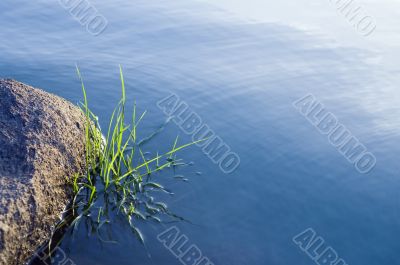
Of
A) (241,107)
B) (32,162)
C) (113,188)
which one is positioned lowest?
(32,162)

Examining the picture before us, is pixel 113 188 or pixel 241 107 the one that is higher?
pixel 241 107

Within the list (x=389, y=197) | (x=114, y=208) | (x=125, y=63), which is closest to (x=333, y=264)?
(x=389, y=197)

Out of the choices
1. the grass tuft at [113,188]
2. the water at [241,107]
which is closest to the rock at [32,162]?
the grass tuft at [113,188]

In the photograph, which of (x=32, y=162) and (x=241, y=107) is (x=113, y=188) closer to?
(x=32, y=162)

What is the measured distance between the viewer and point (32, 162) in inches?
165

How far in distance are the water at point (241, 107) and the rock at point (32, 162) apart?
363 mm

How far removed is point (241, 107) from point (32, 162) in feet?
Answer: 8.97

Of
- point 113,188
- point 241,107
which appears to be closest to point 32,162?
point 113,188

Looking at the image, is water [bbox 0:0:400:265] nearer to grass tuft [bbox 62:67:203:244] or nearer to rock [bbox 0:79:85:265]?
grass tuft [bbox 62:67:203:244]

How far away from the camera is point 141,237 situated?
4.31 m

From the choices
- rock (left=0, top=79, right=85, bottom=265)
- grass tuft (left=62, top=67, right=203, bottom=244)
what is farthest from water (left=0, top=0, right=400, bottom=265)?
rock (left=0, top=79, right=85, bottom=265)

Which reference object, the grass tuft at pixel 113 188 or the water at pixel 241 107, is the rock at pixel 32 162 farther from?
the water at pixel 241 107

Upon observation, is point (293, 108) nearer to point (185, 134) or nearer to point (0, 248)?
point (185, 134)

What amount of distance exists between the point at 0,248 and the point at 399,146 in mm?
4143
